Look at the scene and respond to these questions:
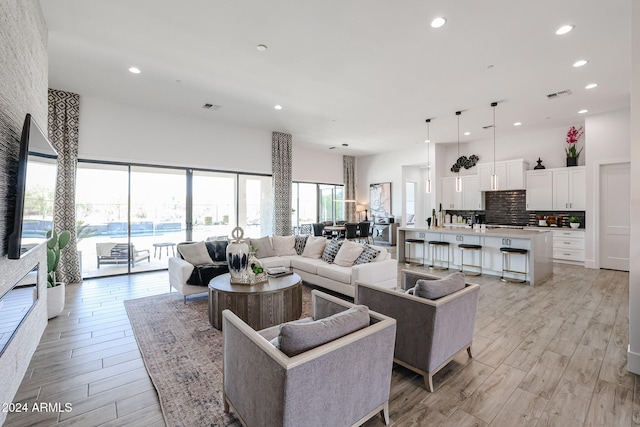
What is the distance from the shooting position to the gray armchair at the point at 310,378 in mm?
1378

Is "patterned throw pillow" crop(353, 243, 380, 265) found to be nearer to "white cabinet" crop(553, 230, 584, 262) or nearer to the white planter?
the white planter

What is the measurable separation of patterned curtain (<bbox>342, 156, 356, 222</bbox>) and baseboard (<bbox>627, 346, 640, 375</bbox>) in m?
8.59

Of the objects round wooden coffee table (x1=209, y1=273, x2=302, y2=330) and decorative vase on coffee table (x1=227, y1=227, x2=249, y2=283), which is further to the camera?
decorative vase on coffee table (x1=227, y1=227, x2=249, y2=283)

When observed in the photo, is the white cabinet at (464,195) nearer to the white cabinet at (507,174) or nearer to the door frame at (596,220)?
the white cabinet at (507,174)

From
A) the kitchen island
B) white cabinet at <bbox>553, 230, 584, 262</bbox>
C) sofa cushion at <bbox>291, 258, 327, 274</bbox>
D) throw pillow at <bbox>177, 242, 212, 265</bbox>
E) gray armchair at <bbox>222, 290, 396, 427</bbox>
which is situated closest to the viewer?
gray armchair at <bbox>222, 290, 396, 427</bbox>

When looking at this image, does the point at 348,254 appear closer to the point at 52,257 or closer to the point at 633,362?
the point at 633,362

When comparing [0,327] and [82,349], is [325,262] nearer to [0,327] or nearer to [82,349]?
[82,349]

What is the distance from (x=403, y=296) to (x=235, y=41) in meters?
3.43

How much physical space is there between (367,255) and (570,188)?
231 inches

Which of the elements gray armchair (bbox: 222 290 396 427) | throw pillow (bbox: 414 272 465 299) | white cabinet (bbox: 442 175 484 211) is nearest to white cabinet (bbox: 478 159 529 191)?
white cabinet (bbox: 442 175 484 211)

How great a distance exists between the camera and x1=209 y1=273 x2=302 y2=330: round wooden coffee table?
318 centimetres

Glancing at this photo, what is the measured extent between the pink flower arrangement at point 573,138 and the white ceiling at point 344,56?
82cm

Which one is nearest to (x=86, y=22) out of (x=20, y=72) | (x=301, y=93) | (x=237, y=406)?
(x=20, y=72)

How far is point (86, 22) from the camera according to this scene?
3.20m
